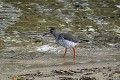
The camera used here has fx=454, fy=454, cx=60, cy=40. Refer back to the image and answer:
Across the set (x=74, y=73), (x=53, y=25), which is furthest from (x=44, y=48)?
(x=74, y=73)

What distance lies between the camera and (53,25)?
16359mm

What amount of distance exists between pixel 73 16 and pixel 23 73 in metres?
7.73

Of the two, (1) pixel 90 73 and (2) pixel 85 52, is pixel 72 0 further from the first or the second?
(1) pixel 90 73

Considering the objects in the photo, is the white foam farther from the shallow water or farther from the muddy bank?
the muddy bank

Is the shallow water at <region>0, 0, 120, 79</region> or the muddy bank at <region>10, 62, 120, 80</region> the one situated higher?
the muddy bank at <region>10, 62, 120, 80</region>

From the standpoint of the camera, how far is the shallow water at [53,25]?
12.6 metres

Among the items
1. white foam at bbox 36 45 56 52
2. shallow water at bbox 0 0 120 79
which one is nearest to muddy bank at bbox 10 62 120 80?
shallow water at bbox 0 0 120 79

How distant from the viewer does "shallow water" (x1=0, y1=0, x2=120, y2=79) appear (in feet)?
41.3

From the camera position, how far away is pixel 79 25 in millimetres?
16609

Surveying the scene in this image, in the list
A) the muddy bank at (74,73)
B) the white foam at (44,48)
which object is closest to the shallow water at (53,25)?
the white foam at (44,48)

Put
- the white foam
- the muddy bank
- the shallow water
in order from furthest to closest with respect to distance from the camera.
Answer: the white foam, the shallow water, the muddy bank

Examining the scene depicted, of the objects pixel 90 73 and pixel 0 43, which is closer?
pixel 90 73

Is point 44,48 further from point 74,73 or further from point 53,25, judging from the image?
point 74,73

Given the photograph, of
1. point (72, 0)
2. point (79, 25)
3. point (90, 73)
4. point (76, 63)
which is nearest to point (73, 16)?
point (79, 25)
